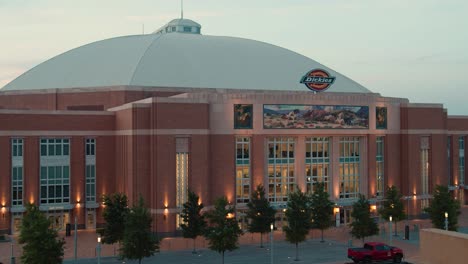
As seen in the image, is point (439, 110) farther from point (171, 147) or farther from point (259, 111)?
point (171, 147)

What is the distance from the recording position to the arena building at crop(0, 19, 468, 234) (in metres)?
57.2

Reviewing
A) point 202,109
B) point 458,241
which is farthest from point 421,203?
point 458,241

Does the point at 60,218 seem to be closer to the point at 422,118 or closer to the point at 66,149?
the point at 66,149

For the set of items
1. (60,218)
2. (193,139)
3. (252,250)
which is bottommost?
(252,250)

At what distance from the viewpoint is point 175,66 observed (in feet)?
238

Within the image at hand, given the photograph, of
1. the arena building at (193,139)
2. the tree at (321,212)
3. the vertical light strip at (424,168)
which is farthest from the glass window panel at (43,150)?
the vertical light strip at (424,168)

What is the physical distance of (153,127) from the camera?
56.6 metres

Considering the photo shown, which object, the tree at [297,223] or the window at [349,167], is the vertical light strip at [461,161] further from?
the tree at [297,223]

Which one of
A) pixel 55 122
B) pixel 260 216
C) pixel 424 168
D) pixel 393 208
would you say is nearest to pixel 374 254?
pixel 260 216

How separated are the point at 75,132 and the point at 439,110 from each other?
129ft

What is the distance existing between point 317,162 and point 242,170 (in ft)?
26.6

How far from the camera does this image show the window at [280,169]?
6156 centimetres

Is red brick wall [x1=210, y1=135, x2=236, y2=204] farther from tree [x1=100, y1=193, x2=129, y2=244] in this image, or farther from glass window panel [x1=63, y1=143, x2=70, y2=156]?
glass window panel [x1=63, y1=143, x2=70, y2=156]

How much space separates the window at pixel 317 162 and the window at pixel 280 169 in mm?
1658
